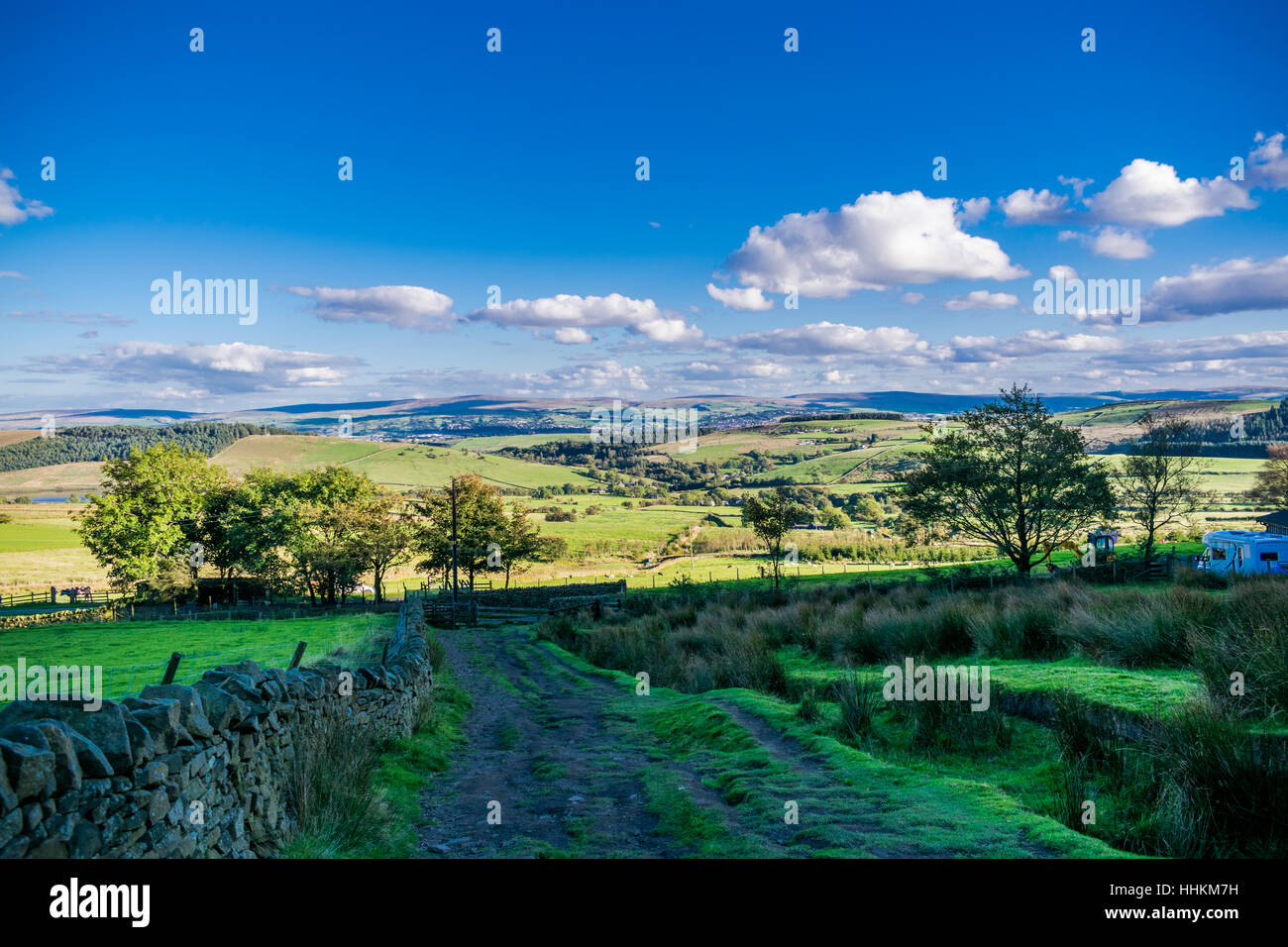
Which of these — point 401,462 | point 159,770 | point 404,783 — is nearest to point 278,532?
point 404,783

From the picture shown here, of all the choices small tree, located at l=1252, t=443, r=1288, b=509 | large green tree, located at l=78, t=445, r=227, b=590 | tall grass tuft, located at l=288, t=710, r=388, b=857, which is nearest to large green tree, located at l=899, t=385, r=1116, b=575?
small tree, located at l=1252, t=443, r=1288, b=509

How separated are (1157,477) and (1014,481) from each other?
46.5 ft

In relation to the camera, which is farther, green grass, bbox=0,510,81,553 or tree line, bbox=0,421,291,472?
tree line, bbox=0,421,291,472

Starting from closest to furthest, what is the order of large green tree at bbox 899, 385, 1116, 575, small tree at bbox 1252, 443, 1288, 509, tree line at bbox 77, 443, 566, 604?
large green tree at bbox 899, 385, 1116, 575
small tree at bbox 1252, 443, 1288, 509
tree line at bbox 77, 443, 566, 604

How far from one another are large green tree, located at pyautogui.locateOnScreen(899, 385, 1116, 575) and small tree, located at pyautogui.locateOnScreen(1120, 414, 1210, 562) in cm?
936

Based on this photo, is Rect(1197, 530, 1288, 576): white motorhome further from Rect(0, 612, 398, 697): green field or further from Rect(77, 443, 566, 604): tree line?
Rect(77, 443, 566, 604): tree line

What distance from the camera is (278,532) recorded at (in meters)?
58.2

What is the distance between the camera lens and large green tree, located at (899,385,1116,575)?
31266mm

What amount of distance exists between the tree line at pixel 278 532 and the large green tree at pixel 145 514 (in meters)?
0.08

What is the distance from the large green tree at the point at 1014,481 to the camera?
31266 millimetres

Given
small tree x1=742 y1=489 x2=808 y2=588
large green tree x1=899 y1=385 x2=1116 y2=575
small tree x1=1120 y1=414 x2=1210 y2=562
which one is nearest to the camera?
large green tree x1=899 y1=385 x2=1116 y2=575
